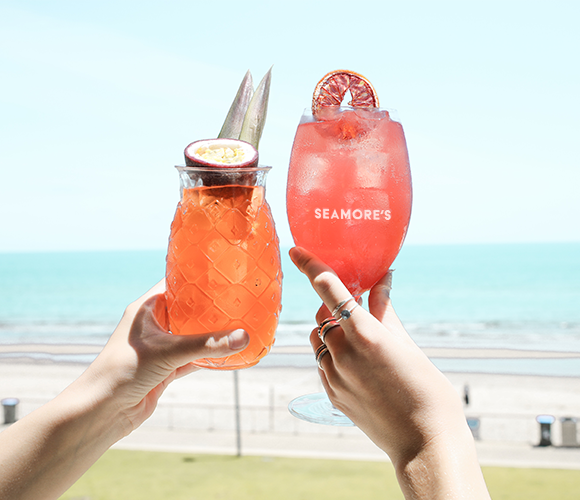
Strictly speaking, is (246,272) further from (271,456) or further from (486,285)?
(486,285)

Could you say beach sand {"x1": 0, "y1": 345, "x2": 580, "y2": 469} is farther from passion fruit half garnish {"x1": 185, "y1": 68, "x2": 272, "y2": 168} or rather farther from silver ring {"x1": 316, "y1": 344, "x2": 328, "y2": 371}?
passion fruit half garnish {"x1": 185, "y1": 68, "x2": 272, "y2": 168}

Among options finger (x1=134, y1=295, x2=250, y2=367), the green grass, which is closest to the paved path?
the green grass

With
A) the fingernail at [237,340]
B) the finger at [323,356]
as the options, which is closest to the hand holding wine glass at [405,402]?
the finger at [323,356]

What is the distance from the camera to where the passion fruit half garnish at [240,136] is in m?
Result: 1.51

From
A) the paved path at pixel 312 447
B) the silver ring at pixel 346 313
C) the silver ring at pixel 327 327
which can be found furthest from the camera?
the paved path at pixel 312 447

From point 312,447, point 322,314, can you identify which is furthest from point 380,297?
point 312,447

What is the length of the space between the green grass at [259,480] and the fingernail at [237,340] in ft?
35.4

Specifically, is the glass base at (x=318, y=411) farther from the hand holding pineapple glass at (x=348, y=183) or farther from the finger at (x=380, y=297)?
the finger at (x=380, y=297)

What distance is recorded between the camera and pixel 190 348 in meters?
1.55

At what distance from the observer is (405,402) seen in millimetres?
1478

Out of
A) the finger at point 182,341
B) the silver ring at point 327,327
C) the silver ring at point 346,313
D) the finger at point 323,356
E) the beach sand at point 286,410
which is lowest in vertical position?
the beach sand at point 286,410

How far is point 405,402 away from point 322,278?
40 cm

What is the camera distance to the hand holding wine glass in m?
1.40

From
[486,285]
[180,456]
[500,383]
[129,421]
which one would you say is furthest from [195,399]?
[486,285]
